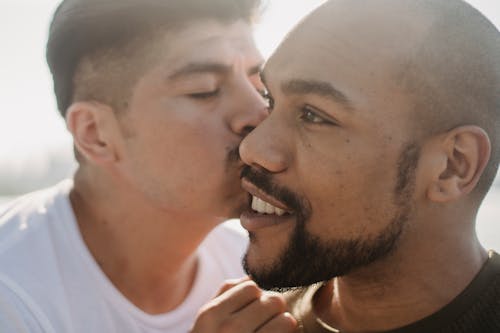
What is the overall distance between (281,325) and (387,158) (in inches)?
32.0

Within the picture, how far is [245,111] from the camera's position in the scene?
297cm

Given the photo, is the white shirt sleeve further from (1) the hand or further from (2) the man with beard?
(2) the man with beard

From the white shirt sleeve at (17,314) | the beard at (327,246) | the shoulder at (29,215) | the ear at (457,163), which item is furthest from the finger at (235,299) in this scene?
the shoulder at (29,215)

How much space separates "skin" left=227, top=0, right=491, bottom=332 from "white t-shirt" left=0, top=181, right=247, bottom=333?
0.96m

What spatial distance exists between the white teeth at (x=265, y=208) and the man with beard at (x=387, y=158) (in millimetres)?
→ 25

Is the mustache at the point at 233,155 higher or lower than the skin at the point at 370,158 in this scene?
lower

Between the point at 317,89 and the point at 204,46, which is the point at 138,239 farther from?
the point at 317,89

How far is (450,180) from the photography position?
7.29ft

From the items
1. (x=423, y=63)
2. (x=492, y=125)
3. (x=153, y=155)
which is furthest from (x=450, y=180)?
(x=153, y=155)

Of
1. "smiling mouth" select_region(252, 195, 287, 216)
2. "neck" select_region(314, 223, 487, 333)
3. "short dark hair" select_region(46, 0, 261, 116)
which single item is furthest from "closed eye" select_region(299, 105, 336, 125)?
"short dark hair" select_region(46, 0, 261, 116)

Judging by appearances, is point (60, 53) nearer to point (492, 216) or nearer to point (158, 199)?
point (158, 199)

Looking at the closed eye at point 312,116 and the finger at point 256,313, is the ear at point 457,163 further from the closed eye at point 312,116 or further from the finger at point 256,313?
the finger at point 256,313

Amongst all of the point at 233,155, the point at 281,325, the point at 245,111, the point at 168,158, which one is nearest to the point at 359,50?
the point at 245,111

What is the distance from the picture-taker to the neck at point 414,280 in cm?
229
